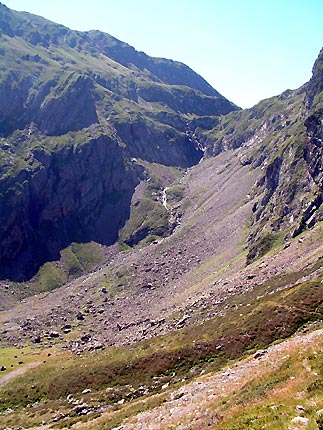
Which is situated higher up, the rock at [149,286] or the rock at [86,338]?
the rock at [149,286]

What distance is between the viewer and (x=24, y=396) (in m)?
87.0

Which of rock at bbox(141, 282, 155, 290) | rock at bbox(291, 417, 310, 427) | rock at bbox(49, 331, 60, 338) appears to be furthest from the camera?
rock at bbox(141, 282, 155, 290)

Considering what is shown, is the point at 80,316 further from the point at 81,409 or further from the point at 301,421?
the point at 301,421

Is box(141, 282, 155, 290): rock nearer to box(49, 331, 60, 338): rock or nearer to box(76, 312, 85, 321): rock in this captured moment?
box(76, 312, 85, 321): rock

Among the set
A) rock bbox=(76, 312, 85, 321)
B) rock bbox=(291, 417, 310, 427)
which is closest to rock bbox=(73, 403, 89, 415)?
rock bbox=(291, 417, 310, 427)

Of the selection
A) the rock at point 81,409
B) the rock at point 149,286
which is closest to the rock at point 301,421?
the rock at point 81,409

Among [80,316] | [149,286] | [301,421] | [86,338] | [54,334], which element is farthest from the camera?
[149,286]

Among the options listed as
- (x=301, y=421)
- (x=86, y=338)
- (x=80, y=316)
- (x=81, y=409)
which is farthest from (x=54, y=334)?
(x=301, y=421)

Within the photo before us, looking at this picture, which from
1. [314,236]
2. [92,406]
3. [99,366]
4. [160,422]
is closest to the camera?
[160,422]

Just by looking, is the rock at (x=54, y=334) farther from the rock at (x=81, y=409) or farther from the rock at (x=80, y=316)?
the rock at (x=81, y=409)

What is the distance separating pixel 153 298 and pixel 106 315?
20.6 meters

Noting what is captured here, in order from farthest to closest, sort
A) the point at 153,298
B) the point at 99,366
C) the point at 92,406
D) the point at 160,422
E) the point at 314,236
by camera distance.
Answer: the point at 153,298
the point at 314,236
the point at 99,366
the point at 92,406
the point at 160,422

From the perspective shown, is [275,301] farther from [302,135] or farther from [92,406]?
[302,135]

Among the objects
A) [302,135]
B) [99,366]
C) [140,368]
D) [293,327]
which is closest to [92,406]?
[140,368]
